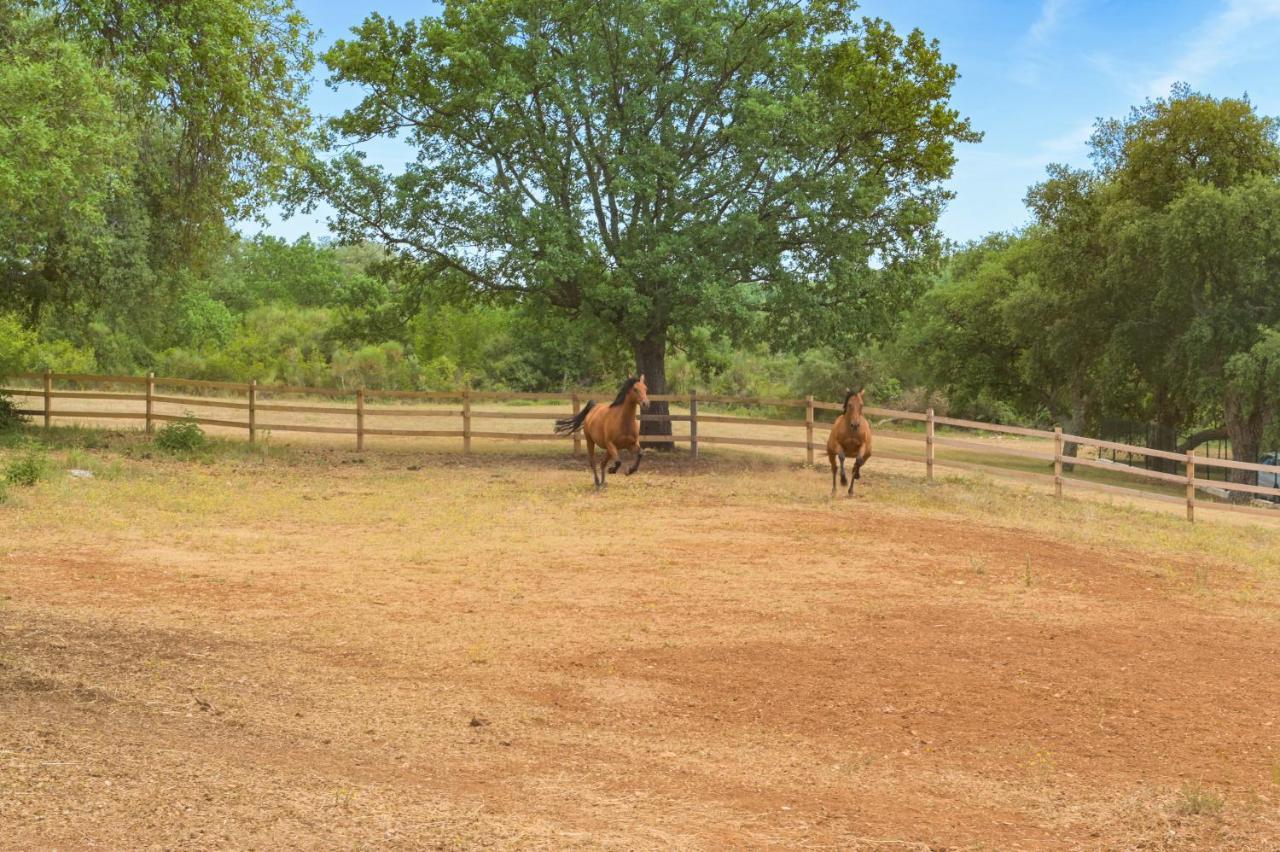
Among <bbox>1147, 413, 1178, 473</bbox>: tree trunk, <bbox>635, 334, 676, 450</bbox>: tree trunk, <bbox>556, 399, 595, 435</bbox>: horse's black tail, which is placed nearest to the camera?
<bbox>556, 399, 595, 435</bbox>: horse's black tail

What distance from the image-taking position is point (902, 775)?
618 cm

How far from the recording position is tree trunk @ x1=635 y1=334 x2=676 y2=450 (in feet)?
83.7

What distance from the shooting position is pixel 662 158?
75.5ft

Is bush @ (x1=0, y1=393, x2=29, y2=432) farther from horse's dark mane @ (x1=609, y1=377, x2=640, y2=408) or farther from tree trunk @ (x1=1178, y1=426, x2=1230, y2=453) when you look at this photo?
tree trunk @ (x1=1178, y1=426, x2=1230, y2=453)

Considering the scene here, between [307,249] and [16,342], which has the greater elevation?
[307,249]

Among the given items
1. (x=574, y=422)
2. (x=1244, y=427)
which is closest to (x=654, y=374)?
(x=574, y=422)

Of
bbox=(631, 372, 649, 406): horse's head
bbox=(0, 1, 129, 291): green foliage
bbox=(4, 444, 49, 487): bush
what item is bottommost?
bbox=(4, 444, 49, 487): bush

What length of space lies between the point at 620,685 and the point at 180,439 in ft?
57.4

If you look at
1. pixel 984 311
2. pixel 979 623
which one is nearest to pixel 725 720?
pixel 979 623

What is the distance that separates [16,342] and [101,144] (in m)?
28.8

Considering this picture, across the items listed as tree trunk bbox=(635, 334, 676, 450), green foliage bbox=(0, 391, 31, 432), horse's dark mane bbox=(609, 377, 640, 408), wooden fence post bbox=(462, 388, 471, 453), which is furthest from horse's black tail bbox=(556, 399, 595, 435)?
green foliage bbox=(0, 391, 31, 432)

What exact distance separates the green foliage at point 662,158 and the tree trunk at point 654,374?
3.6 inches

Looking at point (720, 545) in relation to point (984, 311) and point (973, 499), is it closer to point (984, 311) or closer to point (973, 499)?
point (973, 499)

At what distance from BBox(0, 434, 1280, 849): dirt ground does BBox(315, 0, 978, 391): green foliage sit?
9.20m
